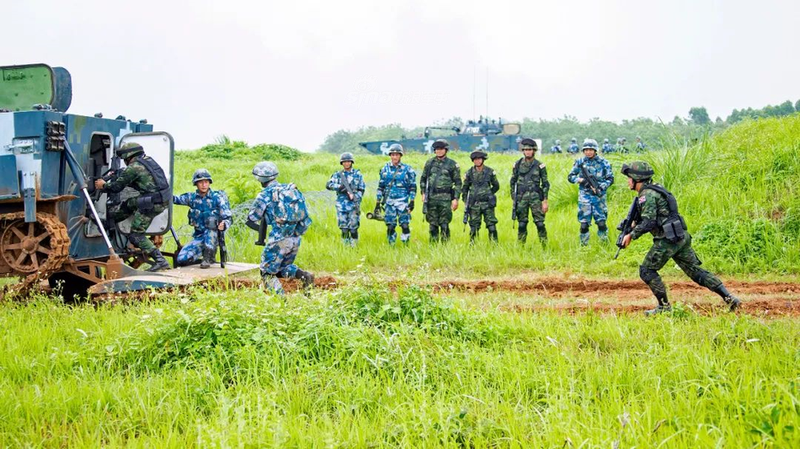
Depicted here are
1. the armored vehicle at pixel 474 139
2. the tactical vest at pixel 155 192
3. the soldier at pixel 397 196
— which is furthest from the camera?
the armored vehicle at pixel 474 139

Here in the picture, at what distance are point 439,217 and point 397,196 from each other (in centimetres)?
79

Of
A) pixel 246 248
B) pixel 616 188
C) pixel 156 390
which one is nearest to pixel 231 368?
pixel 156 390

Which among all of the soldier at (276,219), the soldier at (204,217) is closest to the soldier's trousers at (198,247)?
the soldier at (204,217)

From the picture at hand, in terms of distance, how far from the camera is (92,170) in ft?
28.6

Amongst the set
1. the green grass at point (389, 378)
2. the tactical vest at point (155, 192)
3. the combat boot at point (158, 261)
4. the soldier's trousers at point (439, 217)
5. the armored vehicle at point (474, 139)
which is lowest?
the green grass at point (389, 378)

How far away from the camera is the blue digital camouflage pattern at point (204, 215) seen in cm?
985

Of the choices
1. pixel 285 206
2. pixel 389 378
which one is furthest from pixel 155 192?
pixel 389 378

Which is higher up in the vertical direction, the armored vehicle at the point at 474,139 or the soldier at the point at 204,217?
the armored vehicle at the point at 474,139

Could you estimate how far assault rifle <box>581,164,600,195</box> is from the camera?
12000 mm

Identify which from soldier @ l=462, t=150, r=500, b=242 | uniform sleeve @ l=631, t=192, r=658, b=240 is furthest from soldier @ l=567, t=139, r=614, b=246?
uniform sleeve @ l=631, t=192, r=658, b=240

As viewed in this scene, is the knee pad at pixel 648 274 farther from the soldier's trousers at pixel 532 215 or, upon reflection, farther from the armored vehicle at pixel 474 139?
the armored vehicle at pixel 474 139

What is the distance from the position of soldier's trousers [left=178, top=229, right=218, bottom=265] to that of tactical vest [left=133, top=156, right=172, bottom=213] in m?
1.08

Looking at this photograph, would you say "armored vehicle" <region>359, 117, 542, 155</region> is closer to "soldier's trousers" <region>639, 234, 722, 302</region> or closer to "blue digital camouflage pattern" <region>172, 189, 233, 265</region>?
"blue digital camouflage pattern" <region>172, 189, 233, 265</region>

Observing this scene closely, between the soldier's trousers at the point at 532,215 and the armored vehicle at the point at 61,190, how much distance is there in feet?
16.2
